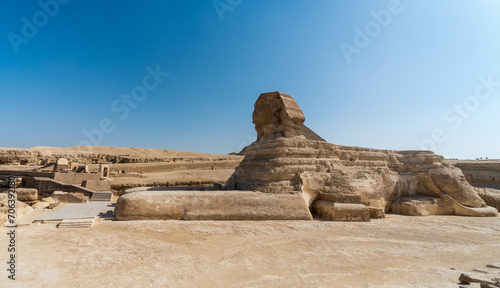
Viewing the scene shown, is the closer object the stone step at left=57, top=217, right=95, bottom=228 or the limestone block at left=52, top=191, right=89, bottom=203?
the stone step at left=57, top=217, right=95, bottom=228

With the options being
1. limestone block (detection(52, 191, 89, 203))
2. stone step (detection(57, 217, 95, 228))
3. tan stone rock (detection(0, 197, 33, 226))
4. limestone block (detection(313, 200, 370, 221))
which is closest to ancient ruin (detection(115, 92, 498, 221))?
limestone block (detection(313, 200, 370, 221))

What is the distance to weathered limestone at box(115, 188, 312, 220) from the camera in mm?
6609

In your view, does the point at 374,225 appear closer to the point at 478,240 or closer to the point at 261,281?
the point at 478,240

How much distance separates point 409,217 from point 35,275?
31.6ft

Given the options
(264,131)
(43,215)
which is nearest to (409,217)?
(264,131)

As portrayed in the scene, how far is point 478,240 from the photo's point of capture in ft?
19.6

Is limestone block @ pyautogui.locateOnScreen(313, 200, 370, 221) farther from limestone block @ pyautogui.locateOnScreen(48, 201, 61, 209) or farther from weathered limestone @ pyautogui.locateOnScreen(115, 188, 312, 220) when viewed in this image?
limestone block @ pyautogui.locateOnScreen(48, 201, 61, 209)

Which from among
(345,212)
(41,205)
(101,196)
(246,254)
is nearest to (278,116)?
(345,212)

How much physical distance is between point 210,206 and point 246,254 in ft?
8.46

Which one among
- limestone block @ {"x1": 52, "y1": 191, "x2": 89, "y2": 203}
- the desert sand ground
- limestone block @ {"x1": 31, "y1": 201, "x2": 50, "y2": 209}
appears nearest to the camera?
the desert sand ground

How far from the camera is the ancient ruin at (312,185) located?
6895mm

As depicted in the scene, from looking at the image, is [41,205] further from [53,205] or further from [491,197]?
[491,197]

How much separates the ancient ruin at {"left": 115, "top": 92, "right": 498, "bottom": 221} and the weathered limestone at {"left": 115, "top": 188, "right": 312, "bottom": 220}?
0.08 feet

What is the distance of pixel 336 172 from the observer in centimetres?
884
